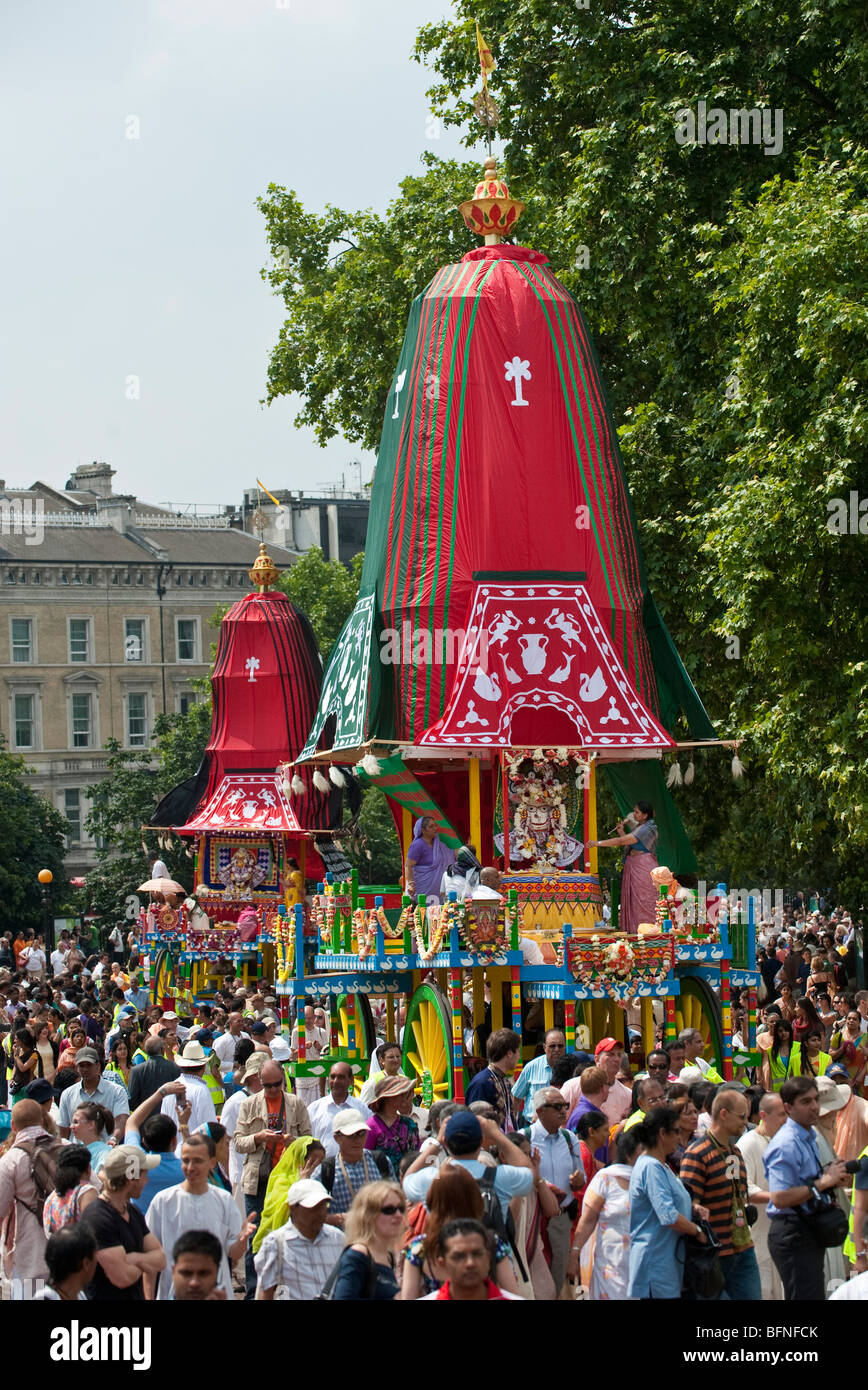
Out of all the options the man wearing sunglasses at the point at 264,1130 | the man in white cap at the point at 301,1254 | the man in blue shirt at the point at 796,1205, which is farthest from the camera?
the man wearing sunglasses at the point at 264,1130

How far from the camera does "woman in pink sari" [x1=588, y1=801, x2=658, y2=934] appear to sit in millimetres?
20127

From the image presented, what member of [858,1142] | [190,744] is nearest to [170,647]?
[190,744]

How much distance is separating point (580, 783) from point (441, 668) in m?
1.77

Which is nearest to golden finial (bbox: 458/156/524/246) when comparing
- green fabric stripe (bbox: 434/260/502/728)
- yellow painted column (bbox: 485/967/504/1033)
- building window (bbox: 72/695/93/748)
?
green fabric stripe (bbox: 434/260/502/728)

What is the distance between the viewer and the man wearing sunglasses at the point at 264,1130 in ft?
41.0

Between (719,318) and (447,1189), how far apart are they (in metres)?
20.3

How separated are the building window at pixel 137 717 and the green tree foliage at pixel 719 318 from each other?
143 feet

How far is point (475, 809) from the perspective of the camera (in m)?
20.4

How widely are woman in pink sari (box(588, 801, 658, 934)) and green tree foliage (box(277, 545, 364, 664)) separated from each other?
42.4 metres

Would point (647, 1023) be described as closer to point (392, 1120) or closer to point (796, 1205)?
point (392, 1120)

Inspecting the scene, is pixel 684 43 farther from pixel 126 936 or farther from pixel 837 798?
pixel 126 936

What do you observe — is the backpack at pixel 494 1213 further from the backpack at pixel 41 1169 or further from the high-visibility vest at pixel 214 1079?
the high-visibility vest at pixel 214 1079

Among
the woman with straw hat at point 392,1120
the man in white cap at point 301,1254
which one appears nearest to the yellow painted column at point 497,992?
the woman with straw hat at point 392,1120

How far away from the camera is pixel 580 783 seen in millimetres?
20750
